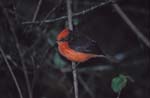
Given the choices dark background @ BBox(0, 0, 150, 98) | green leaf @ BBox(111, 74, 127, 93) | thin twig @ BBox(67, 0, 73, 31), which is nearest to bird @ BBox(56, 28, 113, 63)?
thin twig @ BBox(67, 0, 73, 31)

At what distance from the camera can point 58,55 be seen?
5836 mm

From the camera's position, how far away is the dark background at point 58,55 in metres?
5.65

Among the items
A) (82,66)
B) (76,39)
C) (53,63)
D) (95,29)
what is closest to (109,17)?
(95,29)

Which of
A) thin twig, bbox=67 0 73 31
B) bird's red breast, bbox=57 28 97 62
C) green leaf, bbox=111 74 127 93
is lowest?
green leaf, bbox=111 74 127 93

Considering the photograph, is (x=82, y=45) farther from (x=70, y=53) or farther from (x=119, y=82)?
(x=119, y=82)

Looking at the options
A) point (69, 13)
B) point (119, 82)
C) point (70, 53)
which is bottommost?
point (119, 82)

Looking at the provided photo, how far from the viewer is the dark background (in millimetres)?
5648

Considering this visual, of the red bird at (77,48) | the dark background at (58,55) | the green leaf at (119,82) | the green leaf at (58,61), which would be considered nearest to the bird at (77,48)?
the red bird at (77,48)

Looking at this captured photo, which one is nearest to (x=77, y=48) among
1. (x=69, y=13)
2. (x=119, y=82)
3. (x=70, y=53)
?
(x=70, y=53)

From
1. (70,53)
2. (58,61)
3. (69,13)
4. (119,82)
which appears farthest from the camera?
(58,61)

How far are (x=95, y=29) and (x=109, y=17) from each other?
1.15ft

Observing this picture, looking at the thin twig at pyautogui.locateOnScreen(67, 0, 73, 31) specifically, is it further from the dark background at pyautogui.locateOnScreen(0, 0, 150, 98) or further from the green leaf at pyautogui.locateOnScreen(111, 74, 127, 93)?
the green leaf at pyautogui.locateOnScreen(111, 74, 127, 93)

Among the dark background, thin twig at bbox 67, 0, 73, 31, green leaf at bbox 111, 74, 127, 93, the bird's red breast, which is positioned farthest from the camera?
the dark background

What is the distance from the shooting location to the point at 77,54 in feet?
17.4
